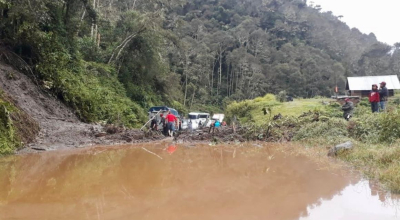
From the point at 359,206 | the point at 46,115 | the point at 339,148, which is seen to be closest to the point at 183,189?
the point at 359,206

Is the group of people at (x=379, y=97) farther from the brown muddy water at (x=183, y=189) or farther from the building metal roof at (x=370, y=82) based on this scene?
the building metal roof at (x=370, y=82)

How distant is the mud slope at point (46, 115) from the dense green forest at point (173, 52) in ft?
2.60

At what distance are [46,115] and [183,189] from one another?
8777 millimetres

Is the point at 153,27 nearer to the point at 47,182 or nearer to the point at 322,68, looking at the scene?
the point at 47,182

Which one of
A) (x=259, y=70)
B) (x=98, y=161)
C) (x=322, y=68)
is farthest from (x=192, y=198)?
(x=322, y=68)

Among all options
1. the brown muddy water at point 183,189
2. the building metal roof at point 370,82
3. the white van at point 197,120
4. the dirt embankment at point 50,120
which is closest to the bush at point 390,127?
the brown muddy water at point 183,189

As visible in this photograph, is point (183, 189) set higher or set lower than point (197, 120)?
higher

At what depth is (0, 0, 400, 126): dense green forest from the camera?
46.1 feet

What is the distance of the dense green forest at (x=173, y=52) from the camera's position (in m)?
14.0

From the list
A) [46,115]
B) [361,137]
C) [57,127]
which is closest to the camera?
[361,137]

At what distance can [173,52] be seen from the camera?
153 feet

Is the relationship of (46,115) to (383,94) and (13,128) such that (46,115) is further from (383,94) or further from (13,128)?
(383,94)

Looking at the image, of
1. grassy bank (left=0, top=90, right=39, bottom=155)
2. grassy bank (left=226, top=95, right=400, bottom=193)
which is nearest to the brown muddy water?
grassy bank (left=226, top=95, right=400, bottom=193)

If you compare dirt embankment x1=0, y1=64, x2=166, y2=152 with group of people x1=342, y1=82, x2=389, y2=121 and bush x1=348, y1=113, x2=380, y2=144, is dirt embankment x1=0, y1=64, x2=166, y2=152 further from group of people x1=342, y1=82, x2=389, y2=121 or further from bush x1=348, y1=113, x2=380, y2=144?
group of people x1=342, y1=82, x2=389, y2=121
